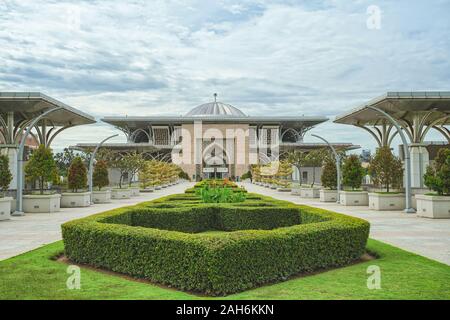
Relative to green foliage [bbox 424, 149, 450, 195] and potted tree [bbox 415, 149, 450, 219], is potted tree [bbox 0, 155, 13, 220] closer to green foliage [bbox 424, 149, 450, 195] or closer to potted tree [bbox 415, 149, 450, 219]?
potted tree [bbox 415, 149, 450, 219]

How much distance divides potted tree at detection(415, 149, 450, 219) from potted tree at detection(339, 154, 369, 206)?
694cm

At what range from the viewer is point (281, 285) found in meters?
7.53

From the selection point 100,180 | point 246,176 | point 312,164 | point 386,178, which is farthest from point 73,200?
point 246,176

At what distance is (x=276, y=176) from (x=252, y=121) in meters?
36.5

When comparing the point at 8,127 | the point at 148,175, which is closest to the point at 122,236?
the point at 8,127

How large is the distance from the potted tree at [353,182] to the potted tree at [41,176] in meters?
16.2

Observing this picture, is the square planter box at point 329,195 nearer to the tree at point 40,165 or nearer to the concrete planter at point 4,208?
the tree at point 40,165

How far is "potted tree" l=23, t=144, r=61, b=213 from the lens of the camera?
22922 mm

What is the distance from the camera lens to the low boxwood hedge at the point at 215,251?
7.15m

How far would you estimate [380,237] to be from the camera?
13.3m

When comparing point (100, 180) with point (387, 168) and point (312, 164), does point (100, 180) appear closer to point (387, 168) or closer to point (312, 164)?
point (387, 168)

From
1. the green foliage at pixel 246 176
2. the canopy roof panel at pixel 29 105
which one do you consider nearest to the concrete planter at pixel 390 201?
the canopy roof panel at pixel 29 105

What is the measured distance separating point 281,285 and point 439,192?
1435 cm
